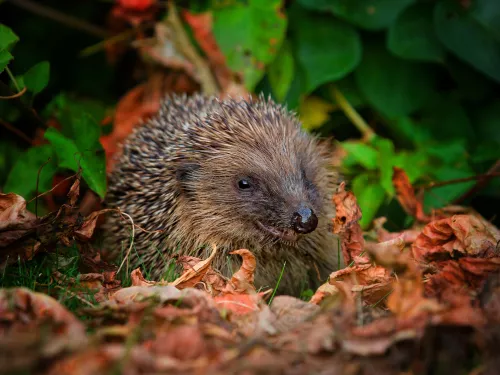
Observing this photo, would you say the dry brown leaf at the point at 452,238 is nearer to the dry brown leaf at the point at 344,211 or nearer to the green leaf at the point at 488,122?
the dry brown leaf at the point at 344,211

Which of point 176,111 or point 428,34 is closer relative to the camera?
point 176,111

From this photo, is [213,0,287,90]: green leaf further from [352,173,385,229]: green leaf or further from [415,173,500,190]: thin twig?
[415,173,500,190]: thin twig

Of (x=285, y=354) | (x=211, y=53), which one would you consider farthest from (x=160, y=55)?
(x=285, y=354)

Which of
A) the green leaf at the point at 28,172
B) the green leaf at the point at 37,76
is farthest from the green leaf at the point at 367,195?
the green leaf at the point at 37,76

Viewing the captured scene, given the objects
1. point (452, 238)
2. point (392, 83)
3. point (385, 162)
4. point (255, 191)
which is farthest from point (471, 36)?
point (255, 191)

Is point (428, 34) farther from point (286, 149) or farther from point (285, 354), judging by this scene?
point (285, 354)

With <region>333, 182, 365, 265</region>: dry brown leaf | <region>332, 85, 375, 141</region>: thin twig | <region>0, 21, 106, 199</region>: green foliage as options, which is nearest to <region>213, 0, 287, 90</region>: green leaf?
<region>332, 85, 375, 141</region>: thin twig
